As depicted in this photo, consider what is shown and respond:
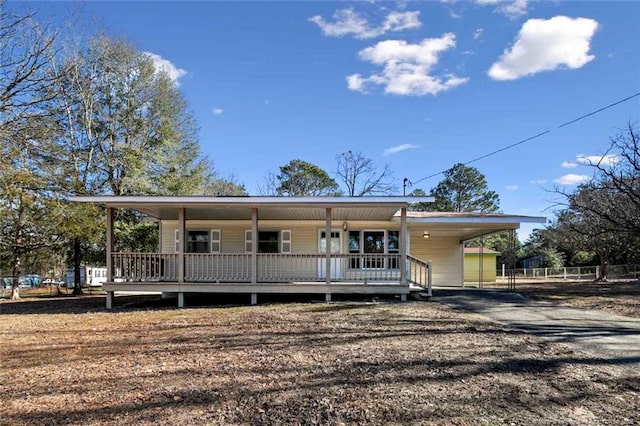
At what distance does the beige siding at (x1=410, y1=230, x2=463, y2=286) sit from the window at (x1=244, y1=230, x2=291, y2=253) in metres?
6.47

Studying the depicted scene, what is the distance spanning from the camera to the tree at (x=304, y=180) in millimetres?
40000

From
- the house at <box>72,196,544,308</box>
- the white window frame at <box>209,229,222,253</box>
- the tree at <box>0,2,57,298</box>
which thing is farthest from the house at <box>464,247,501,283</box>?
the tree at <box>0,2,57,298</box>

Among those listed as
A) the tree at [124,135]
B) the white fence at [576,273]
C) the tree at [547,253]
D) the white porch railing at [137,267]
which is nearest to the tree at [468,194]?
the tree at [547,253]

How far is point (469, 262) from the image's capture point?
28.0 m

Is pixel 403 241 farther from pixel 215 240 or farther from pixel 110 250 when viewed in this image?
pixel 110 250

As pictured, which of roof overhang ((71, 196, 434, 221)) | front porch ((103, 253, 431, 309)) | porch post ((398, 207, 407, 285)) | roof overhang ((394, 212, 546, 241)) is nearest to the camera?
roof overhang ((71, 196, 434, 221))

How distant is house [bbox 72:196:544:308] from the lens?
1281 cm

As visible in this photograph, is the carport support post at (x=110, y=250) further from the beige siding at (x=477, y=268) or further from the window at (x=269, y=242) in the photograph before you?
the beige siding at (x=477, y=268)

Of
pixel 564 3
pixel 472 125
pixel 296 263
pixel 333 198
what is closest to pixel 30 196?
pixel 296 263

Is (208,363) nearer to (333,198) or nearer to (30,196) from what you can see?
(333,198)

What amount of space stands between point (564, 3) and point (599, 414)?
555 inches

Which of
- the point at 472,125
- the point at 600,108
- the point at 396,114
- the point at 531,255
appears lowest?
the point at 531,255

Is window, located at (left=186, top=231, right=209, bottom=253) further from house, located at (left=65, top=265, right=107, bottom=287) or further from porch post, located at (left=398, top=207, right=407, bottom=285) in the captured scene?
house, located at (left=65, top=265, right=107, bottom=287)

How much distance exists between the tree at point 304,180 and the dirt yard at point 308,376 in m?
31.1
